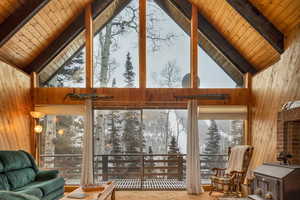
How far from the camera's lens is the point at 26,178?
458cm

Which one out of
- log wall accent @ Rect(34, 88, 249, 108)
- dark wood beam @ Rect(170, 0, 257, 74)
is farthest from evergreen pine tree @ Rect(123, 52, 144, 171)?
dark wood beam @ Rect(170, 0, 257, 74)

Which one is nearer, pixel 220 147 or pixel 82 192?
pixel 82 192

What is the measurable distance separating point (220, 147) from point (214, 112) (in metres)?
0.86

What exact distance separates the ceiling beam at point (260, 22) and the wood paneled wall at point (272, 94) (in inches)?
7.3

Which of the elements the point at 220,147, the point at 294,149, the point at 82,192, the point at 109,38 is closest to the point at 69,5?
the point at 109,38

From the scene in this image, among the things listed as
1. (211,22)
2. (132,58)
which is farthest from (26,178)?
(211,22)

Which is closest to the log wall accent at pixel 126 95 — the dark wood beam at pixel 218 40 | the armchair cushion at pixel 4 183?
the dark wood beam at pixel 218 40

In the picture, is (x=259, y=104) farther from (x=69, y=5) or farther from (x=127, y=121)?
(x=69, y=5)

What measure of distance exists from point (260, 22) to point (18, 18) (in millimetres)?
4401

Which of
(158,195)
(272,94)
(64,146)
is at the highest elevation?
(272,94)

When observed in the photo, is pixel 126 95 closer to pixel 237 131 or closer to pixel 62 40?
pixel 62 40

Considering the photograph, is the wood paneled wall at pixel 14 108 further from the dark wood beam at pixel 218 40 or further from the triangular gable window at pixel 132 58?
the dark wood beam at pixel 218 40

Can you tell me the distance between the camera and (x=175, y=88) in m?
6.33

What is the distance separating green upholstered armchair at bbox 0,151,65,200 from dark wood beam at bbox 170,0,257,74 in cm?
456
